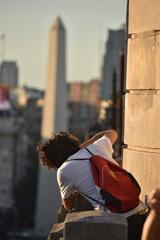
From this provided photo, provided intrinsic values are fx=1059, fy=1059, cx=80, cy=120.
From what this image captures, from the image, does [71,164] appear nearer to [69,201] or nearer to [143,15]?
[69,201]

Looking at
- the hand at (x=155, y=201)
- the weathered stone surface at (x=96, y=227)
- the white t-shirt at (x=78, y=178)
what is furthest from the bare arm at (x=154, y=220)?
the white t-shirt at (x=78, y=178)

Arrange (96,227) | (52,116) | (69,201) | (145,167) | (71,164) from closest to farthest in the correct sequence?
(96,227) < (71,164) < (69,201) < (145,167) < (52,116)

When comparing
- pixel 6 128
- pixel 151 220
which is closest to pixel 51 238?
pixel 151 220

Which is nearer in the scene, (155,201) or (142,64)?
(155,201)

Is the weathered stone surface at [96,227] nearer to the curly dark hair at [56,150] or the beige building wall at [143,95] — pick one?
the curly dark hair at [56,150]

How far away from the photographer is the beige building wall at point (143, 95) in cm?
1018

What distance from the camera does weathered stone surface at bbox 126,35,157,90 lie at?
10258mm

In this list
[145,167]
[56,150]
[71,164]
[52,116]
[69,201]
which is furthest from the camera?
[52,116]

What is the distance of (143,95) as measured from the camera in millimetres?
10438

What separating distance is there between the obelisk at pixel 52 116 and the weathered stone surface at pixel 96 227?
84423 millimetres

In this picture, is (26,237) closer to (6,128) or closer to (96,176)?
(6,128)

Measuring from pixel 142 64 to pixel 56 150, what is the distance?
72.9 inches

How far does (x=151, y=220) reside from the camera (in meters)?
7.62

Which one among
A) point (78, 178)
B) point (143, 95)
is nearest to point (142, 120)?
point (143, 95)
